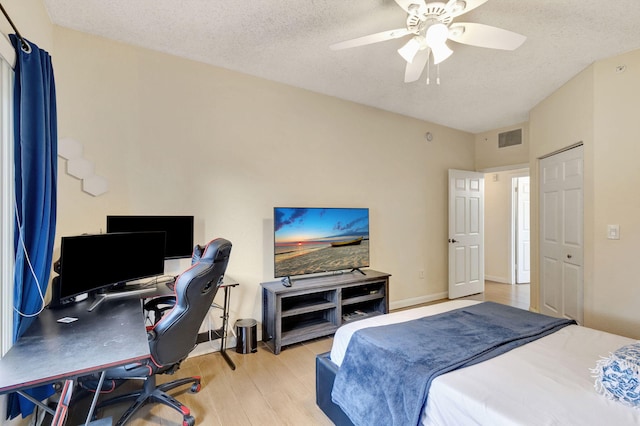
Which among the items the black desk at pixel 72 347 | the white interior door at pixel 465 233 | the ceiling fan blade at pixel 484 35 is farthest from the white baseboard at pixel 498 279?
the black desk at pixel 72 347

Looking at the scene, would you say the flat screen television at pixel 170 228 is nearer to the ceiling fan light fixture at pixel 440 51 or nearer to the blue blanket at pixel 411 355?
the blue blanket at pixel 411 355

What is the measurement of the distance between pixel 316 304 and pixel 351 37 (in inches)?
96.6

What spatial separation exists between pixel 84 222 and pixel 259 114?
1.80m

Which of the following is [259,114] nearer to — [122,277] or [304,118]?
[304,118]

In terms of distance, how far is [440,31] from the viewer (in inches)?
71.0

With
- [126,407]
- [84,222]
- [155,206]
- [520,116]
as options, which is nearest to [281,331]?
[126,407]

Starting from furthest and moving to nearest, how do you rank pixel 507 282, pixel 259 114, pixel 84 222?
pixel 507 282, pixel 259 114, pixel 84 222

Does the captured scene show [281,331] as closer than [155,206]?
No

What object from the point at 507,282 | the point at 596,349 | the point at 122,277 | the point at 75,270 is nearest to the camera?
the point at 596,349

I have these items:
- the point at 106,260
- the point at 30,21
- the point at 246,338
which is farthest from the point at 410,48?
the point at 246,338

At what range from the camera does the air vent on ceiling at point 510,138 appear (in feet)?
15.0

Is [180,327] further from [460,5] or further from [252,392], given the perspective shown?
[460,5]

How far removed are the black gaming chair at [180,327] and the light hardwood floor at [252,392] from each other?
0.39 ft

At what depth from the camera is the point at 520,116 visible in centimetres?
427
